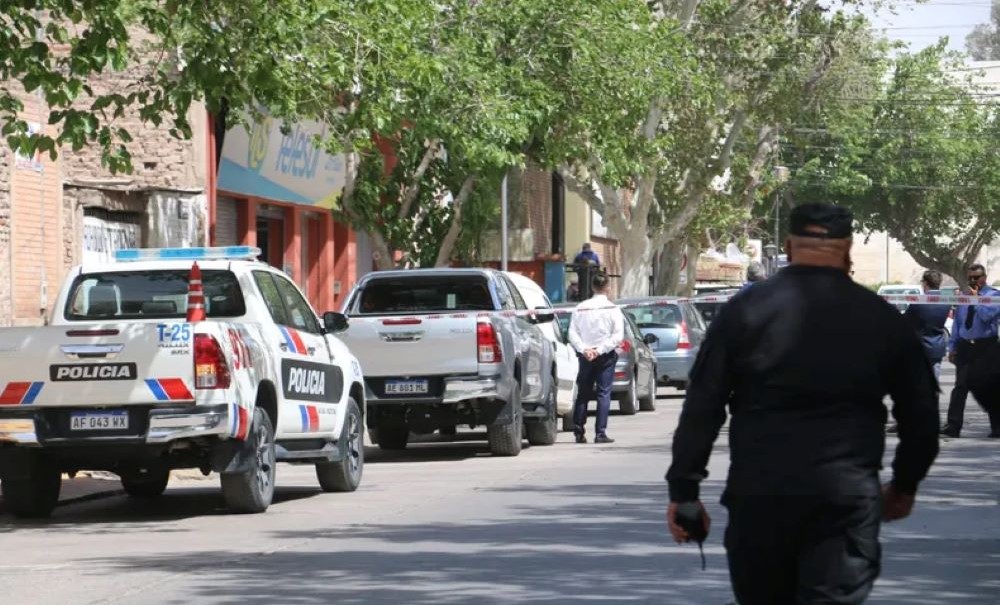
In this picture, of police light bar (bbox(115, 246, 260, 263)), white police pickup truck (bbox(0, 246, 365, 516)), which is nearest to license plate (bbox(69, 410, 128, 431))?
white police pickup truck (bbox(0, 246, 365, 516))

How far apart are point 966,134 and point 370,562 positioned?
74652 millimetres

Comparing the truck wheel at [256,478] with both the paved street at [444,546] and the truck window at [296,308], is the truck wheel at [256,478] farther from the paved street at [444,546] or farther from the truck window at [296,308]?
the truck window at [296,308]

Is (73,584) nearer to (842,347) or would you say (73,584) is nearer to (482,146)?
(842,347)

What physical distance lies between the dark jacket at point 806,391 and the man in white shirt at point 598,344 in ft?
51.2

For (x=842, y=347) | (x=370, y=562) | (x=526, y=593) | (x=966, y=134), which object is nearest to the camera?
(x=842, y=347)

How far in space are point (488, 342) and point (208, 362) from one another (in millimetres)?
5707

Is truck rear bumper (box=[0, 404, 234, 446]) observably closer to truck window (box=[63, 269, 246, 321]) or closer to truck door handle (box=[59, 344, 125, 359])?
truck door handle (box=[59, 344, 125, 359])

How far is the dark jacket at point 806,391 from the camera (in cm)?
598

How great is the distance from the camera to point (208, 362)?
13.8 meters

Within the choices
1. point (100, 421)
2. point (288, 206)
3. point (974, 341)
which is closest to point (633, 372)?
point (974, 341)

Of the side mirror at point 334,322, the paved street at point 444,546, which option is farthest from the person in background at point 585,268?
the side mirror at point 334,322

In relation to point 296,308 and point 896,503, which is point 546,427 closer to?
point 296,308

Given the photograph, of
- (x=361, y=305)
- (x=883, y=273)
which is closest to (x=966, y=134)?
(x=883, y=273)

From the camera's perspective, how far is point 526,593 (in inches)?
399
